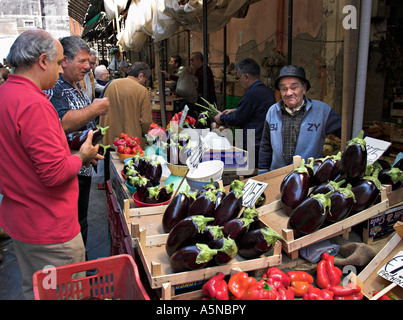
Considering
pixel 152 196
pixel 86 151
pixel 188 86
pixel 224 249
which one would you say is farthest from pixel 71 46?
pixel 188 86

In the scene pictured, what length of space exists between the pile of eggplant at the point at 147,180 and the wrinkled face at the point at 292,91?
1142 mm

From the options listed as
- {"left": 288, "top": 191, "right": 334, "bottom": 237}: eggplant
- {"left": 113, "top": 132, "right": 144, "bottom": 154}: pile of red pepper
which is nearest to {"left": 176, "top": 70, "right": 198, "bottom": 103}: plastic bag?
{"left": 113, "top": 132, "right": 144, "bottom": 154}: pile of red pepper

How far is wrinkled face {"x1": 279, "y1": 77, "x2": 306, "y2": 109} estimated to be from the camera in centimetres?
264

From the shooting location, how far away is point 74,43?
104 inches

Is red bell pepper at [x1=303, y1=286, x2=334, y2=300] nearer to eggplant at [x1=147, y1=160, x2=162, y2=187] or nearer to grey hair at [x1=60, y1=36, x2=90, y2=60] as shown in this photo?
eggplant at [x1=147, y1=160, x2=162, y2=187]

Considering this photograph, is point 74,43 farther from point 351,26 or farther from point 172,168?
point 351,26

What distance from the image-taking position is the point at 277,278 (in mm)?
1497

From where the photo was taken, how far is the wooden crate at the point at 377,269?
4.99ft

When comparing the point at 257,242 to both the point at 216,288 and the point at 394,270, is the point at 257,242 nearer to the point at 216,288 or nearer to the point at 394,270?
the point at 216,288

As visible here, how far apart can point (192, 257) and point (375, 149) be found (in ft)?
4.27

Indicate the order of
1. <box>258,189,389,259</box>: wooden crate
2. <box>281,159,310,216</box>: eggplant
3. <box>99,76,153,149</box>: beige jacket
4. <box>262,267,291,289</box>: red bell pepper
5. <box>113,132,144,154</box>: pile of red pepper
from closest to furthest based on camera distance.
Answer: <box>262,267,291,289</box>: red bell pepper
<box>258,189,389,259</box>: wooden crate
<box>281,159,310,216</box>: eggplant
<box>113,132,144,154</box>: pile of red pepper
<box>99,76,153,149</box>: beige jacket

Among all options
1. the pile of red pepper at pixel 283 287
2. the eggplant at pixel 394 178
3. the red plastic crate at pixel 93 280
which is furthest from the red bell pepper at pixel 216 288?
the eggplant at pixel 394 178

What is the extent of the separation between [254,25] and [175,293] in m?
7.54
